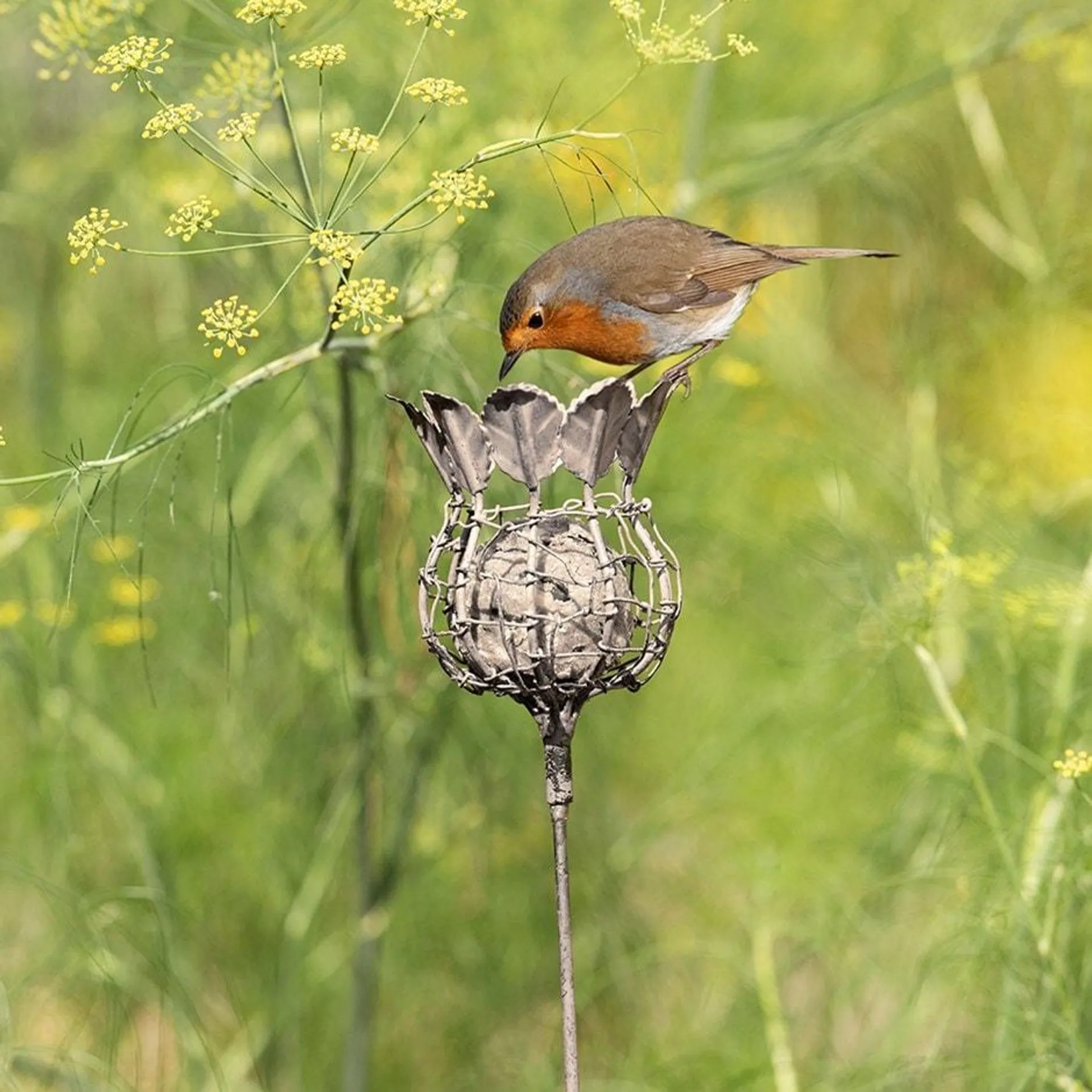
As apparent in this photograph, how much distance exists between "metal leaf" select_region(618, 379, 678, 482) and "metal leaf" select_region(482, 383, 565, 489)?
0.11 metres

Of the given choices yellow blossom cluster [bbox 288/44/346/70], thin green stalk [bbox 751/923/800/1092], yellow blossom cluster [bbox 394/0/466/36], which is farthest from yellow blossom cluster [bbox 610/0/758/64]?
thin green stalk [bbox 751/923/800/1092]

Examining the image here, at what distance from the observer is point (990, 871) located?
147 inches

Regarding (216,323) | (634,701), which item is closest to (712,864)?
(634,701)

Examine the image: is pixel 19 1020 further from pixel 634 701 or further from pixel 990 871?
pixel 990 871

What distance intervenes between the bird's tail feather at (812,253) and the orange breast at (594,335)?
334mm

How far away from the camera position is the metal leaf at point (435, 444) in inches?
93.8

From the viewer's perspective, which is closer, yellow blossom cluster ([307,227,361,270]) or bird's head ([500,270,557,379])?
yellow blossom cluster ([307,227,361,270])

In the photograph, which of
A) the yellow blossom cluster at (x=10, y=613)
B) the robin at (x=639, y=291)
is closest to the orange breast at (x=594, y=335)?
the robin at (x=639, y=291)

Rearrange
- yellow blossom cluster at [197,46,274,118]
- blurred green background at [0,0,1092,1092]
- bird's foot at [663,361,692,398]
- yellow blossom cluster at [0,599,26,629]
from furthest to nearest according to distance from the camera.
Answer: yellow blossom cluster at [0,599,26,629], blurred green background at [0,0,1092,1092], yellow blossom cluster at [197,46,274,118], bird's foot at [663,361,692,398]

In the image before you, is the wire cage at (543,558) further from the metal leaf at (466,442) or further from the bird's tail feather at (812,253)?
the bird's tail feather at (812,253)

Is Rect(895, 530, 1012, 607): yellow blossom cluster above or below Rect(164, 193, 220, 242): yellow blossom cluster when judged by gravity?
below

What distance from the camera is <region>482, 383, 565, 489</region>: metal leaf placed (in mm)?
2346

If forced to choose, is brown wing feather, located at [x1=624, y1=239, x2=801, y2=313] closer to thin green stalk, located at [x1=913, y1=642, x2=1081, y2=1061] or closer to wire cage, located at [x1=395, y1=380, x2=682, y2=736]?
wire cage, located at [x1=395, y1=380, x2=682, y2=736]

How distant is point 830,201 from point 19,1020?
486 centimetres
